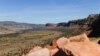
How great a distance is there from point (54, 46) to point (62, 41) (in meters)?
3.64

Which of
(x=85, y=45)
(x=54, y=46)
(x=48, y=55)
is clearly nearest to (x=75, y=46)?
(x=85, y=45)

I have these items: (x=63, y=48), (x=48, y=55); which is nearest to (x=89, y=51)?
(x=63, y=48)

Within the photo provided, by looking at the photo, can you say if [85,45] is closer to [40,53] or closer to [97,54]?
[97,54]

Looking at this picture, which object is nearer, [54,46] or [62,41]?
[62,41]

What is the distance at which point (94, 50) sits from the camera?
102 feet

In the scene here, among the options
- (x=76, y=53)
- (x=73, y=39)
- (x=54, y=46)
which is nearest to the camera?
(x=76, y=53)

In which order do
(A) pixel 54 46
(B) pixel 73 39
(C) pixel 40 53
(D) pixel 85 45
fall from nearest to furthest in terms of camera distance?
(D) pixel 85 45
(C) pixel 40 53
(B) pixel 73 39
(A) pixel 54 46

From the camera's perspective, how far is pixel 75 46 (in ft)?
101

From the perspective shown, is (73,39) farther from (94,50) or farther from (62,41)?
(94,50)

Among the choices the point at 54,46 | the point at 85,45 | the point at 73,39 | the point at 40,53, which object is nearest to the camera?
the point at 85,45

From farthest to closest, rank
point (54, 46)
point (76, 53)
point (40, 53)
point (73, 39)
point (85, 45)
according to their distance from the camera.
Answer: point (54, 46)
point (73, 39)
point (40, 53)
point (85, 45)
point (76, 53)

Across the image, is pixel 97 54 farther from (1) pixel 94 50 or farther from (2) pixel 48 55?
(2) pixel 48 55

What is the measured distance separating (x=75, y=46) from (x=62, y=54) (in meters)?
1.99

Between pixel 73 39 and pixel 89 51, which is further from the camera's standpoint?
pixel 73 39
